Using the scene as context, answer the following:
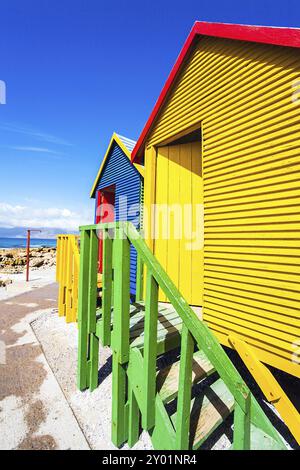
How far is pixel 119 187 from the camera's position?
27.1 ft

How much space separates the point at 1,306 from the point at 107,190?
17.7ft

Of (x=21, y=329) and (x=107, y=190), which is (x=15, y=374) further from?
(x=107, y=190)

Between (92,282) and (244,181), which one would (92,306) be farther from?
(244,181)

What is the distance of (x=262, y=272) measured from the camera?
327 centimetres

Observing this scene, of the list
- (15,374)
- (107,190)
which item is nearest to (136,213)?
(107,190)

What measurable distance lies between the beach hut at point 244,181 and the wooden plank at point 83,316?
79.7 inches

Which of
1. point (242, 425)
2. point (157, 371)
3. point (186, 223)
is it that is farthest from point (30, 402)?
point (186, 223)

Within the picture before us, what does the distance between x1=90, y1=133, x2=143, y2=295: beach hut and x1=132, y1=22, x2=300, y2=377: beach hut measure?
2.53 meters

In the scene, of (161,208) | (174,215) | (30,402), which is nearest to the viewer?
(30,402)

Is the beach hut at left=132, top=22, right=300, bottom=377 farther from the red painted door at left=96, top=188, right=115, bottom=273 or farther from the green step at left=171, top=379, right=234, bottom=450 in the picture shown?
the red painted door at left=96, top=188, right=115, bottom=273

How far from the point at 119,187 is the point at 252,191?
5.57 m

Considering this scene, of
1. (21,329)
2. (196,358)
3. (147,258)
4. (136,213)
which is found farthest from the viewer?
(136,213)

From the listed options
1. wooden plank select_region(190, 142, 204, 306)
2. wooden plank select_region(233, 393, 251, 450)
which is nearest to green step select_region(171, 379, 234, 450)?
wooden plank select_region(233, 393, 251, 450)

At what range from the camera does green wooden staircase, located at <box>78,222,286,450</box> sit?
1.87m
